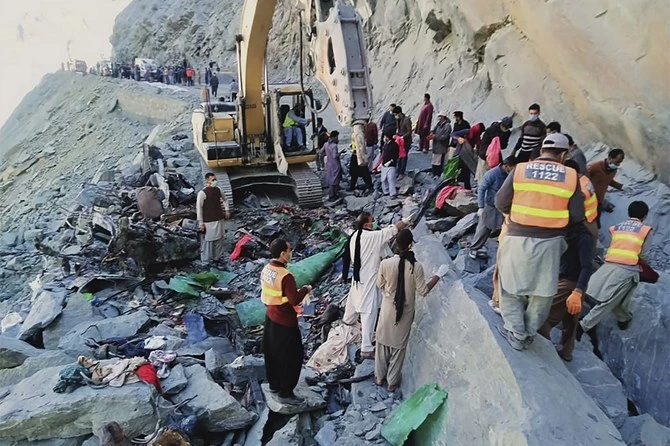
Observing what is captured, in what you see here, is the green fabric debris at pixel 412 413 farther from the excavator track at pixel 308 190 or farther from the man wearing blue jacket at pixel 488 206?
the excavator track at pixel 308 190

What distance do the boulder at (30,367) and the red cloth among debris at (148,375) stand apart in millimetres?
975

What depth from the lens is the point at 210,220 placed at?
832cm

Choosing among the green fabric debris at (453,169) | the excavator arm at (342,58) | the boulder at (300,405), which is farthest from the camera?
the green fabric debris at (453,169)

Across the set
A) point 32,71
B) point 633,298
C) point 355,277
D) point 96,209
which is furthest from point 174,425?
point 32,71

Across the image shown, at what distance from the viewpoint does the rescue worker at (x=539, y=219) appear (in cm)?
346

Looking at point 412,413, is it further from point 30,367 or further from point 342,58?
point 342,58

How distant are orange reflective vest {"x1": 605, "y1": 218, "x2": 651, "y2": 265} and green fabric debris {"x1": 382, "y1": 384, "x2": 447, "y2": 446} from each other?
2.08 m

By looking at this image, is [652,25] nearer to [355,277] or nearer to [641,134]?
[641,134]

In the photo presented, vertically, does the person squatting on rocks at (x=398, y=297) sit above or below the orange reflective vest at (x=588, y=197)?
below

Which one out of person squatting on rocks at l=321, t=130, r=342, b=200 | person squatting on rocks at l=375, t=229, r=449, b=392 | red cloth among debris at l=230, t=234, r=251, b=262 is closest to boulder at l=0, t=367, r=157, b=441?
person squatting on rocks at l=375, t=229, r=449, b=392

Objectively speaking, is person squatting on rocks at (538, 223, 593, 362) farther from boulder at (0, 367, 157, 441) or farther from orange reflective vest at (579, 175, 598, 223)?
boulder at (0, 367, 157, 441)

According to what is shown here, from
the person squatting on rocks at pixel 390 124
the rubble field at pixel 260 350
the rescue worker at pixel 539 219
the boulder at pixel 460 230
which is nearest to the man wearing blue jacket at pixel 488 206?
the rubble field at pixel 260 350

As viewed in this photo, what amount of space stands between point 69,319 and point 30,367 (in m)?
1.48

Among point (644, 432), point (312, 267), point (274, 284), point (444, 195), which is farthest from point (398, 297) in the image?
point (444, 195)
